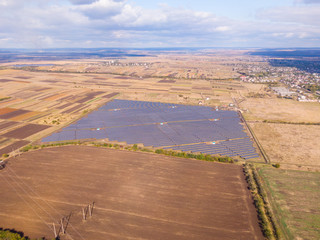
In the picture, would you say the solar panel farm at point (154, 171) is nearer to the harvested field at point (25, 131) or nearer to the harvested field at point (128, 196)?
the harvested field at point (128, 196)

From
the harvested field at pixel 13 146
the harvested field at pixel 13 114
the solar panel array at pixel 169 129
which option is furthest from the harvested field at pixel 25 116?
the harvested field at pixel 13 146

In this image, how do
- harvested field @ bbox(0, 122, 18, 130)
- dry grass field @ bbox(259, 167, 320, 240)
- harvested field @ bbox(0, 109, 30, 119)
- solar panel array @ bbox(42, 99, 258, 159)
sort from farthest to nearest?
harvested field @ bbox(0, 109, 30, 119), harvested field @ bbox(0, 122, 18, 130), solar panel array @ bbox(42, 99, 258, 159), dry grass field @ bbox(259, 167, 320, 240)

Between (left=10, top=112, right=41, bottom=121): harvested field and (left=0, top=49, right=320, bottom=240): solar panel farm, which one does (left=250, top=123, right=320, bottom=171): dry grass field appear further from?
(left=10, top=112, right=41, bottom=121): harvested field

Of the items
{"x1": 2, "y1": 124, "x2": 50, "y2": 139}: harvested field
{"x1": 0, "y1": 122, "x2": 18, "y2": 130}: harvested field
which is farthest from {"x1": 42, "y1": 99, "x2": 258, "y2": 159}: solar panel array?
{"x1": 0, "y1": 122, "x2": 18, "y2": 130}: harvested field

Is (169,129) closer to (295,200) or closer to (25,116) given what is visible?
(295,200)

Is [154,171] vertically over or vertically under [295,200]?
over

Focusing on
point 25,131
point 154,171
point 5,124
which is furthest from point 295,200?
point 5,124
